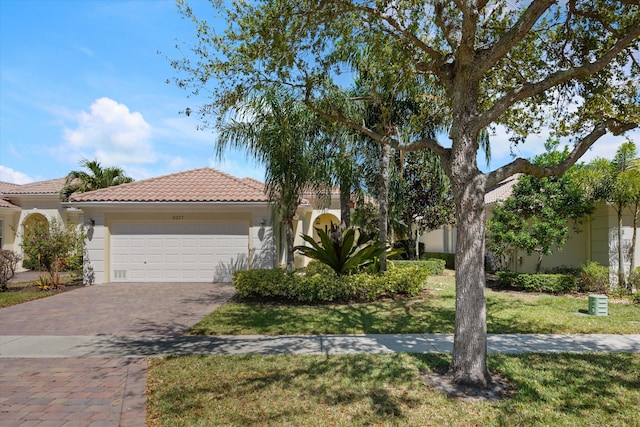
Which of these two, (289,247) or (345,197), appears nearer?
(289,247)

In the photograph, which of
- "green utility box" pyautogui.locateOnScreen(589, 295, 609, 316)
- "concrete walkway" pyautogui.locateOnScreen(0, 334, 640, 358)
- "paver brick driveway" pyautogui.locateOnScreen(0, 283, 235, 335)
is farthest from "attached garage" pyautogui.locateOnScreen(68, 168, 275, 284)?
"green utility box" pyautogui.locateOnScreen(589, 295, 609, 316)

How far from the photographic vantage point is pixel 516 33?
19.0 feet

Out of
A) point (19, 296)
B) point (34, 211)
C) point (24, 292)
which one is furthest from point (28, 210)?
point (19, 296)

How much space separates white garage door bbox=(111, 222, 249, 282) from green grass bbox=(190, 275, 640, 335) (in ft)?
16.4

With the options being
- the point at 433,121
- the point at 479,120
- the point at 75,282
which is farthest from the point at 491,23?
the point at 75,282

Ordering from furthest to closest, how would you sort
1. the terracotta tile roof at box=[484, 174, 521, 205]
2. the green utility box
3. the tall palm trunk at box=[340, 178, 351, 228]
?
the terracotta tile roof at box=[484, 174, 521, 205], the tall palm trunk at box=[340, 178, 351, 228], the green utility box

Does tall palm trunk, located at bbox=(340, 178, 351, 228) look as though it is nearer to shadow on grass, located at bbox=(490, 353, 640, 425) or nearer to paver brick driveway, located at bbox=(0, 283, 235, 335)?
paver brick driveway, located at bbox=(0, 283, 235, 335)

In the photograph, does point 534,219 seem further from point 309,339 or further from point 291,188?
point 309,339

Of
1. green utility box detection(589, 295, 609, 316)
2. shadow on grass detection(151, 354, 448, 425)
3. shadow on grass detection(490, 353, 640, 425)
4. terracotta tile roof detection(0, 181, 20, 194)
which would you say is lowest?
shadow on grass detection(490, 353, 640, 425)

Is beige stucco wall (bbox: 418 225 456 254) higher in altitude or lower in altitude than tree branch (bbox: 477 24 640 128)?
lower

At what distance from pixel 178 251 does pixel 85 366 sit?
1013 centimetres

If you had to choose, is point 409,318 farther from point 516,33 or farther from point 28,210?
point 28,210

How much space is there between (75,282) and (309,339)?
12.9 m

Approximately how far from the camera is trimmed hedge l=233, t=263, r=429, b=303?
11.7 metres
